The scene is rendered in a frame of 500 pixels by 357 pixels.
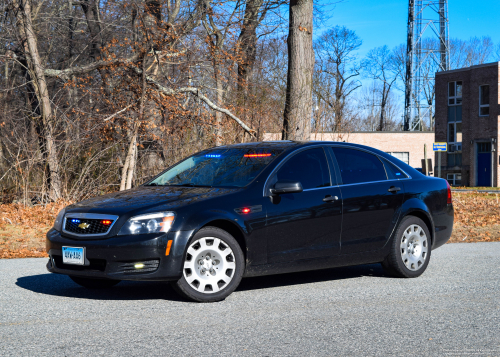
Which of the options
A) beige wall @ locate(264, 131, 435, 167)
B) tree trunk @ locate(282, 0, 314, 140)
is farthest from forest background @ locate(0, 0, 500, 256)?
beige wall @ locate(264, 131, 435, 167)

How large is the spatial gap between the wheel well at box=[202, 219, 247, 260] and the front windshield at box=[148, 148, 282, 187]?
520 millimetres

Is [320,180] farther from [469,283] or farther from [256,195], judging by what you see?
[469,283]

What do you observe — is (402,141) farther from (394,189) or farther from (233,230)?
(233,230)

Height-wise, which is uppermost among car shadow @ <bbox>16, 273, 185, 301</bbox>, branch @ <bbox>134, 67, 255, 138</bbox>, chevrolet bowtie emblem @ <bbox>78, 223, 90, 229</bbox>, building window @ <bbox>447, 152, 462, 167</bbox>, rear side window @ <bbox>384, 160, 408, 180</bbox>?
branch @ <bbox>134, 67, 255, 138</bbox>

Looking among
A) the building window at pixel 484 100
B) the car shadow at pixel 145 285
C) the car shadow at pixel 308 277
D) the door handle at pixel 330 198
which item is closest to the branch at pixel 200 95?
the car shadow at pixel 308 277

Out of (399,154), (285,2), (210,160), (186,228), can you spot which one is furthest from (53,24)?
(399,154)

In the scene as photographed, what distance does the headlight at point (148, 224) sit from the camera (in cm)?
591

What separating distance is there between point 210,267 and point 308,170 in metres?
1.75

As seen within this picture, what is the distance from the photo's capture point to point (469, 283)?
7402 mm

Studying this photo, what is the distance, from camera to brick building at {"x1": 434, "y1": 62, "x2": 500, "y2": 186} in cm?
4506

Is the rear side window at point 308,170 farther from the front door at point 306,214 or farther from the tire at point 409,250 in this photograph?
the tire at point 409,250

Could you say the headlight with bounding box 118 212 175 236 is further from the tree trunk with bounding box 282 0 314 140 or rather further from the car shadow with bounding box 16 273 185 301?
the tree trunk with bounding box 282 0 314 140

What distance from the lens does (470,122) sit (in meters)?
47.1

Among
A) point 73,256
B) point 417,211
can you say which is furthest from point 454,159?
point 73,256
